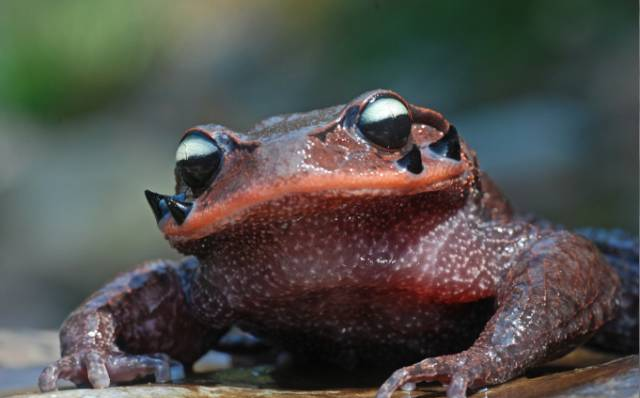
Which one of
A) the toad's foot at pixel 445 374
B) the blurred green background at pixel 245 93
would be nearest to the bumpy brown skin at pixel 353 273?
the toad's foot at pixel 445 374

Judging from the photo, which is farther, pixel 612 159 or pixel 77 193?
pixel 77 193

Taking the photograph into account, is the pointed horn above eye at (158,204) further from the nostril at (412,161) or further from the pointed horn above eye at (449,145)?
the pointed horn above eye at (449,145)

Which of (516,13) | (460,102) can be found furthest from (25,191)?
(516,13)

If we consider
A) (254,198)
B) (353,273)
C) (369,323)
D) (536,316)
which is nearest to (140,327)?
(369,323)

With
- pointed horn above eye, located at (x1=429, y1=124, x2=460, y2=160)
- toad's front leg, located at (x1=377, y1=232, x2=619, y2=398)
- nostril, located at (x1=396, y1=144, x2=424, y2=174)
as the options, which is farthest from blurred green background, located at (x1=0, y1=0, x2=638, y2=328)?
nostril, located at (x1=396, y1=144, x2=424, y2=174)

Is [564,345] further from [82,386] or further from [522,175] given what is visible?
[522,175]

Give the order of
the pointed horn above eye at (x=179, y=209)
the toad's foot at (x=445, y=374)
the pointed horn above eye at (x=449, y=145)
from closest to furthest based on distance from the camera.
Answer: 1. the toad's foot at (x=445, y=374)
2. the pointed horn above eye at (x=179, y=209)
3. the pointed horn above eye at (x=449, y=145)
